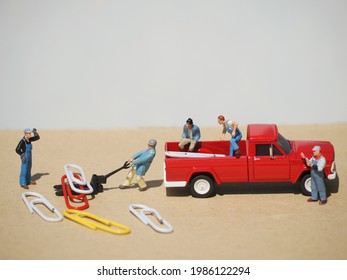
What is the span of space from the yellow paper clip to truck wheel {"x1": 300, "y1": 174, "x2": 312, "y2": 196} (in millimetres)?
4666

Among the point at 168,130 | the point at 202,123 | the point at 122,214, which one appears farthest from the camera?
the point at 202,123

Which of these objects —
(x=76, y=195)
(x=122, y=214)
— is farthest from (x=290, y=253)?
(x=76, y=195)

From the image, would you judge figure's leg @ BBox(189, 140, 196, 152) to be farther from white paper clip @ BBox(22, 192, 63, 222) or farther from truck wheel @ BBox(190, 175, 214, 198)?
white paper clip @ BBox(22, 192, 63, 222)

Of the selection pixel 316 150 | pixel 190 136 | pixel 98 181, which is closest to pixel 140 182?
pixel 98 181

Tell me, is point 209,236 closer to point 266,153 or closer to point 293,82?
point 266,153

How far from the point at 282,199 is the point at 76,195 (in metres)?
5.10

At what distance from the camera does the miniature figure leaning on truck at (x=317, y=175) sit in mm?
12763

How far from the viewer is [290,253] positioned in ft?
34.3

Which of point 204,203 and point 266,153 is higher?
point 266,153

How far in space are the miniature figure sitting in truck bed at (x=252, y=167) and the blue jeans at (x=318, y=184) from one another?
1.36ft

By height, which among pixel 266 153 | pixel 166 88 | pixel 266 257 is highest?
pixel 166 88

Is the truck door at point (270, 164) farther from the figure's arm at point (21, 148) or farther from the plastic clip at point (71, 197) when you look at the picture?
the figure's arm at point (21, 148)

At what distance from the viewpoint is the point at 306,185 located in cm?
1352

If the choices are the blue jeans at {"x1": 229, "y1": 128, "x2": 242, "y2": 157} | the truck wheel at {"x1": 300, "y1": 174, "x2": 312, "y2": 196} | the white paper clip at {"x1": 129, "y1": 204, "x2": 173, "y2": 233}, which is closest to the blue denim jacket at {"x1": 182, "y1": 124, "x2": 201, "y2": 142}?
the blue jeans at {"x1": 229, "y1": 128, "x2": 242, "y2": 157}
